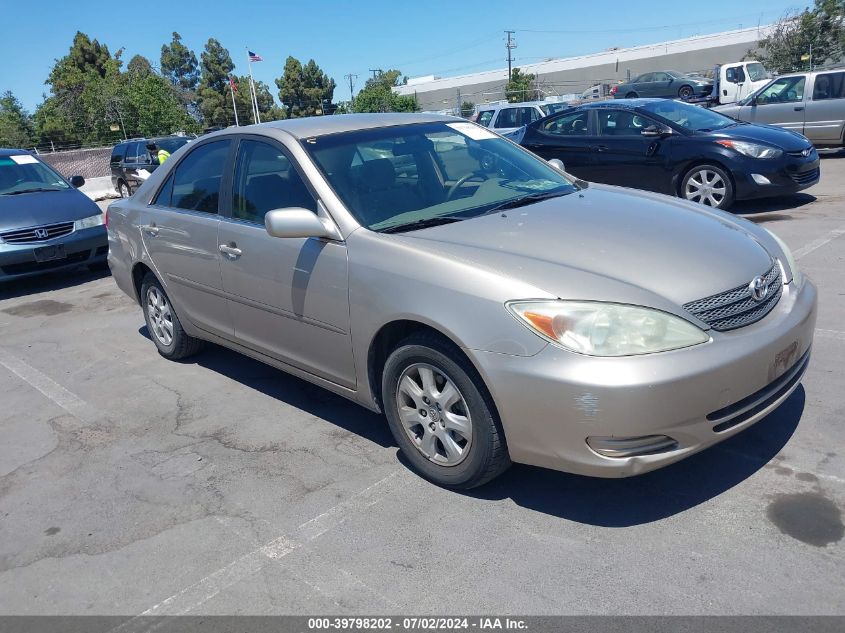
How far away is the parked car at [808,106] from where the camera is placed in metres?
14.0

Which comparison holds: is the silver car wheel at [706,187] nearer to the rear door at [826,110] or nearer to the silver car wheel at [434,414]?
the rear door at [826,110]

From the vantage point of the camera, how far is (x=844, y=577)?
102 inches

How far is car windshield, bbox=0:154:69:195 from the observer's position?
31.1 ft

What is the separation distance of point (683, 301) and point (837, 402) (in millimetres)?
1603

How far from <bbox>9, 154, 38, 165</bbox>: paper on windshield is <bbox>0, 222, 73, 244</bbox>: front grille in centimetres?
172

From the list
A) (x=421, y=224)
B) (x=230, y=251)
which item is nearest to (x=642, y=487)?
(x=421, y=224)

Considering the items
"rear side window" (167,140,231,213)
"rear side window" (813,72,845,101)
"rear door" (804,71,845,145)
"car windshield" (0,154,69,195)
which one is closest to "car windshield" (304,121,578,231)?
"rear side window" (167,140,231,213)

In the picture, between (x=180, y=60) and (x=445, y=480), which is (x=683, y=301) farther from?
(x=180, y=60)

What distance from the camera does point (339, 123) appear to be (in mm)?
4414

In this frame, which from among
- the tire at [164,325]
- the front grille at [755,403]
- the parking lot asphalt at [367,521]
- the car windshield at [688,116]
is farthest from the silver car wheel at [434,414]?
the car windshield at [688,116]

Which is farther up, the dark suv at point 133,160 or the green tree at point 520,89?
the green tree at point 520,89

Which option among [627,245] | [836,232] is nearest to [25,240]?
[627,245]

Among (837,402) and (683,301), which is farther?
(837,402)

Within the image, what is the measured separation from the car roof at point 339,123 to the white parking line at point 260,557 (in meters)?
2.01
